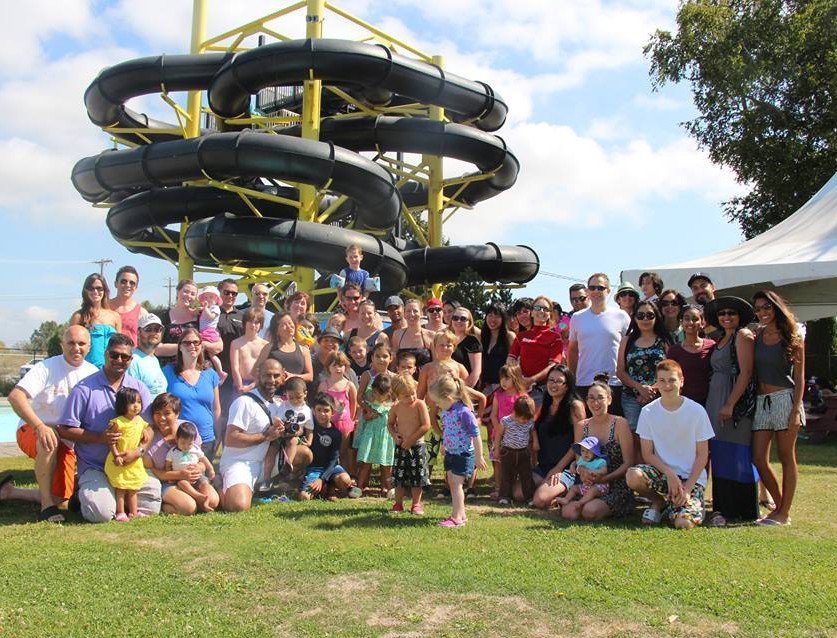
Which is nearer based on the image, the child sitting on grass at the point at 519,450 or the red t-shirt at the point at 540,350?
the child sitting on grass at the point at 519,450

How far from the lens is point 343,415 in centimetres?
705

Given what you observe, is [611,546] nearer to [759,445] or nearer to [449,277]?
[759,445]

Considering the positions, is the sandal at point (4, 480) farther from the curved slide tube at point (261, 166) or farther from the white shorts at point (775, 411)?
the curved slide tube at point (261, 166)

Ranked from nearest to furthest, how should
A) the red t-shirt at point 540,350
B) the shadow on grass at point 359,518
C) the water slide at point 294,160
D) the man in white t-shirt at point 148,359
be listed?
the shadow on grass at point 359,518
the man in white t-shirt at point 148,359
the red t-shirt at point 540,350
the water slide at point 294,160

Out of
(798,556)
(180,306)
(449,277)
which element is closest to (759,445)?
(798,556)

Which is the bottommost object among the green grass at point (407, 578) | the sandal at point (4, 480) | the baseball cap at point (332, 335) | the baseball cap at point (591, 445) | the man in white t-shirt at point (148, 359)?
the green grass at point (407, 578)

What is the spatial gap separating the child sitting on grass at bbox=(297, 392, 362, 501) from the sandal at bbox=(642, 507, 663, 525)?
7.93 feet

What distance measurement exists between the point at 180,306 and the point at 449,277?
1172 centimetres

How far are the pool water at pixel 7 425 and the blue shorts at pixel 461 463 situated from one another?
410 inches

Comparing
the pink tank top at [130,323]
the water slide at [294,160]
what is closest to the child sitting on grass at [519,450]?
the pink tank top at [130,323]

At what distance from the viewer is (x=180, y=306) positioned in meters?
7.60

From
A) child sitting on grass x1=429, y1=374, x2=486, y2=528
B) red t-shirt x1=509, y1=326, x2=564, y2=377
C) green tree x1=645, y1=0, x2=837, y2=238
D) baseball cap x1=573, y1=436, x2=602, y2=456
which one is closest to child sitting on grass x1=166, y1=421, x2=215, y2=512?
child sitting on grass x1=429, y1=374, x2=486, y2=528

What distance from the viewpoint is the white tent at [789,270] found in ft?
35.6

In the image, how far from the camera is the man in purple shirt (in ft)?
18.0
